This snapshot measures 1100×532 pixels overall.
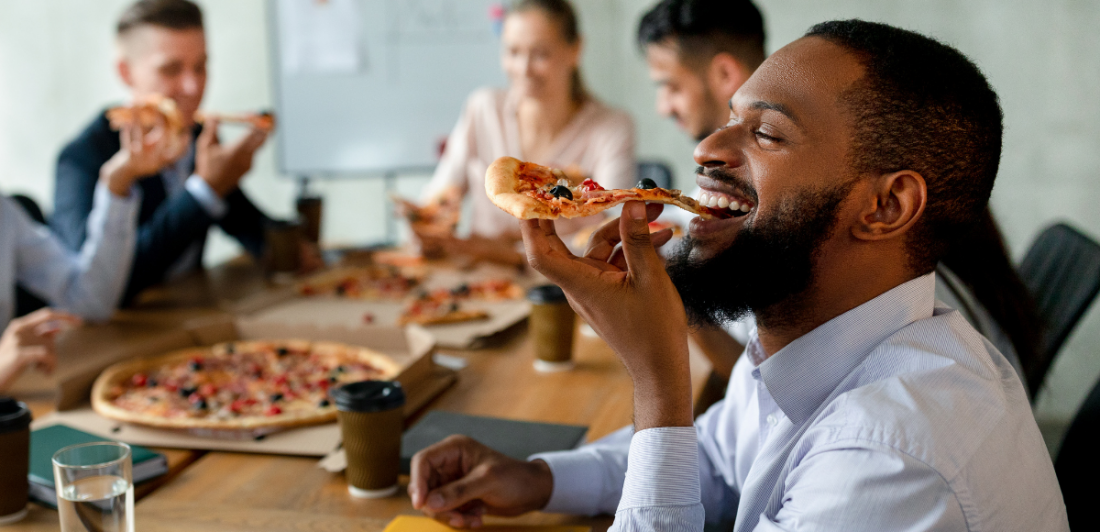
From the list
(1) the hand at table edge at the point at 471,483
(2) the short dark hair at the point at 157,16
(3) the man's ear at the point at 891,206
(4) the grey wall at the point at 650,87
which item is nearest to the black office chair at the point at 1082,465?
(3) the man's ear at the point at 891,206

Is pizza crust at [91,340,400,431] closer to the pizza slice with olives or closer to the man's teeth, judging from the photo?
the pizza slice with olives

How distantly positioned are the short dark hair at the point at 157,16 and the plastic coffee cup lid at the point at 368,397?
6.76 feet

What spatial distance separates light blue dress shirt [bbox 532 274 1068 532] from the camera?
874 millimetres

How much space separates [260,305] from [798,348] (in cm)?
174

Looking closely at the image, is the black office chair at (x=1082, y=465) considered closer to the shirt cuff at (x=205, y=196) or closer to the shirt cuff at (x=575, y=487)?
the shirt cuff at (x=575, y=487)

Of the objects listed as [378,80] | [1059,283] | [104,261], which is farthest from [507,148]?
[1059,283]

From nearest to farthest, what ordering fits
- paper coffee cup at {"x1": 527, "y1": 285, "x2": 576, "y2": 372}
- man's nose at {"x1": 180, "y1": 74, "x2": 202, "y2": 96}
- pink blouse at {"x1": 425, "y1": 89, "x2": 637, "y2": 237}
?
paper coffee cup at {"x1": 527, "y1": 285, "x2": 576, "y2": 372}, man's nose at {"x1": 180, "y1": 74, "x2": 202, "y2": 96}, pink blouse at {"x1": 425, "y1": 89, "x2": 637, "y2": 237}

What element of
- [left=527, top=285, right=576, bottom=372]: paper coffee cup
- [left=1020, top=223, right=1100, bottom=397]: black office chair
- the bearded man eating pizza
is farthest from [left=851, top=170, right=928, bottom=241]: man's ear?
[left=1020, top=223, right=1100, bottom=397]: black office chair

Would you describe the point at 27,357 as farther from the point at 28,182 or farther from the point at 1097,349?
the point at 28,182

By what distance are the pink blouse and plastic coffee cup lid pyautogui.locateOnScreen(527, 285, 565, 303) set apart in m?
1.47

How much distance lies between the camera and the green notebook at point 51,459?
50.8 inches

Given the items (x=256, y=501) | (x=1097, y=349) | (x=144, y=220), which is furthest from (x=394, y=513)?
(x=1097, y=349)

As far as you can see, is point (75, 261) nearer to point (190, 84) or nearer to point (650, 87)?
point (190, 84)

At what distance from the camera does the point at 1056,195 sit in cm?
394
